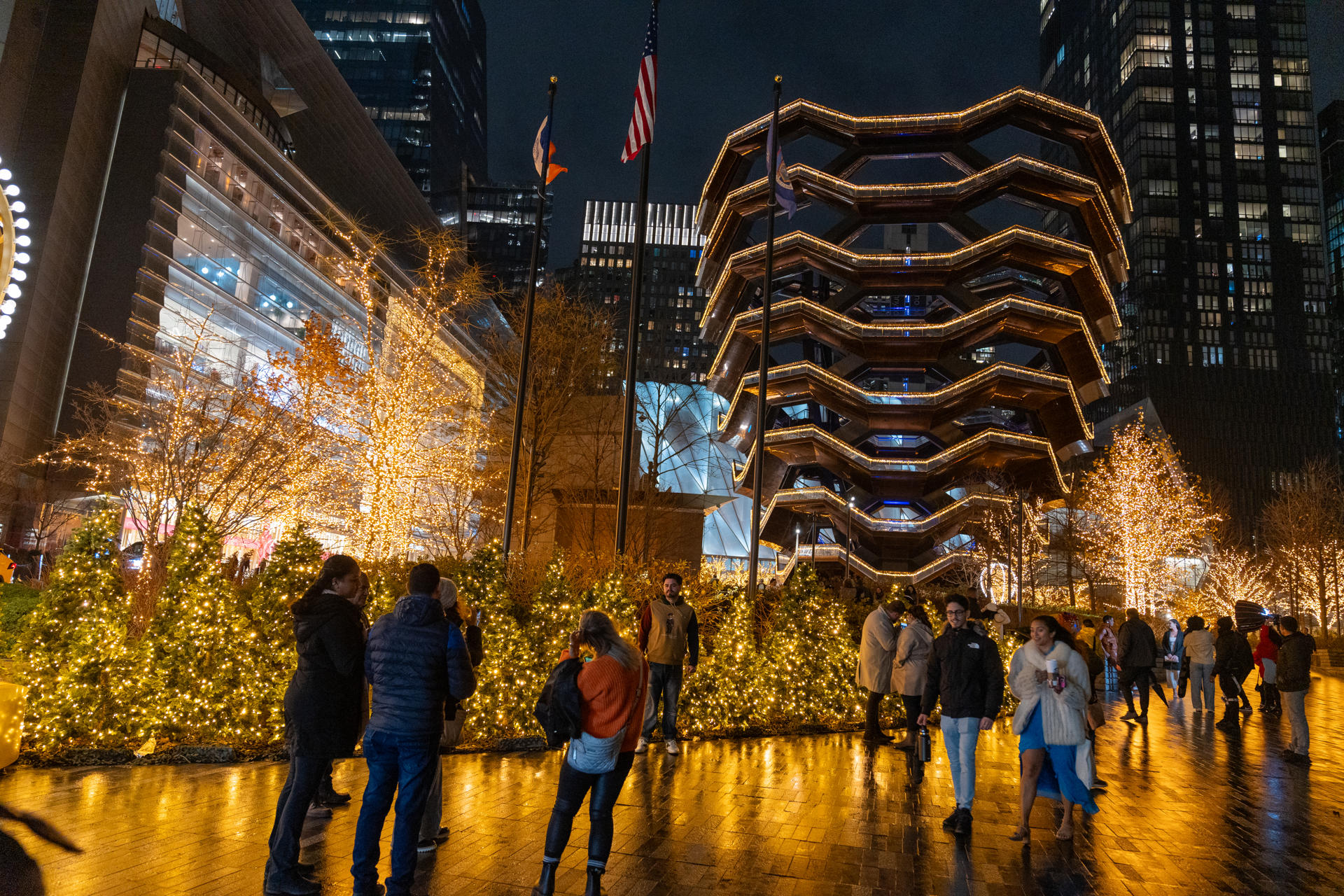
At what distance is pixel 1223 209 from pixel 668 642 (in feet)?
470

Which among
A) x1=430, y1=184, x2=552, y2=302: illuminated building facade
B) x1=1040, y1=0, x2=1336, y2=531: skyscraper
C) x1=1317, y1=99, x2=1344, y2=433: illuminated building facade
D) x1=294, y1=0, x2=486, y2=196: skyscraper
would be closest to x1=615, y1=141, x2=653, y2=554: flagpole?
x1=294, y1=0, x2=486, y2=196: skyscraper

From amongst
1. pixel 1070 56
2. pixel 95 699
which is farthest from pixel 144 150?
pixel 1070 56

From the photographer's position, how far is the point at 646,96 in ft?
55.9

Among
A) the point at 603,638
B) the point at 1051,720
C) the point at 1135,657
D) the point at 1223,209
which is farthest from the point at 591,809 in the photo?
the point at 1223,209

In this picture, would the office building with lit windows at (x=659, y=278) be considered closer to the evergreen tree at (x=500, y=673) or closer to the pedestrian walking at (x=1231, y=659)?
the pedestrian walking at (x=1231, y=659)

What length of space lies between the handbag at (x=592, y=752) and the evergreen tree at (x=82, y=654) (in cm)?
692

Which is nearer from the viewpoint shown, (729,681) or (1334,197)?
(729,681)

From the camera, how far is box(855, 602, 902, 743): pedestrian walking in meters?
11.1

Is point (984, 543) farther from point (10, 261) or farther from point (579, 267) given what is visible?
point (579, 267)

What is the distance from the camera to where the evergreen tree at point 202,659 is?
906 cm

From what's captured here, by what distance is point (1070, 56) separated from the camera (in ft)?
463

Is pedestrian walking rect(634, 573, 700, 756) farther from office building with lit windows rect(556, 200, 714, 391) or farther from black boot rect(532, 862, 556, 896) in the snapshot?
office building with lit windows rect(556, 200, 714, 391)

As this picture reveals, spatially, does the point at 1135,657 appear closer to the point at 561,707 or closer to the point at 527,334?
the point at 527,334

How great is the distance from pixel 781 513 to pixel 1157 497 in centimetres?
2047
